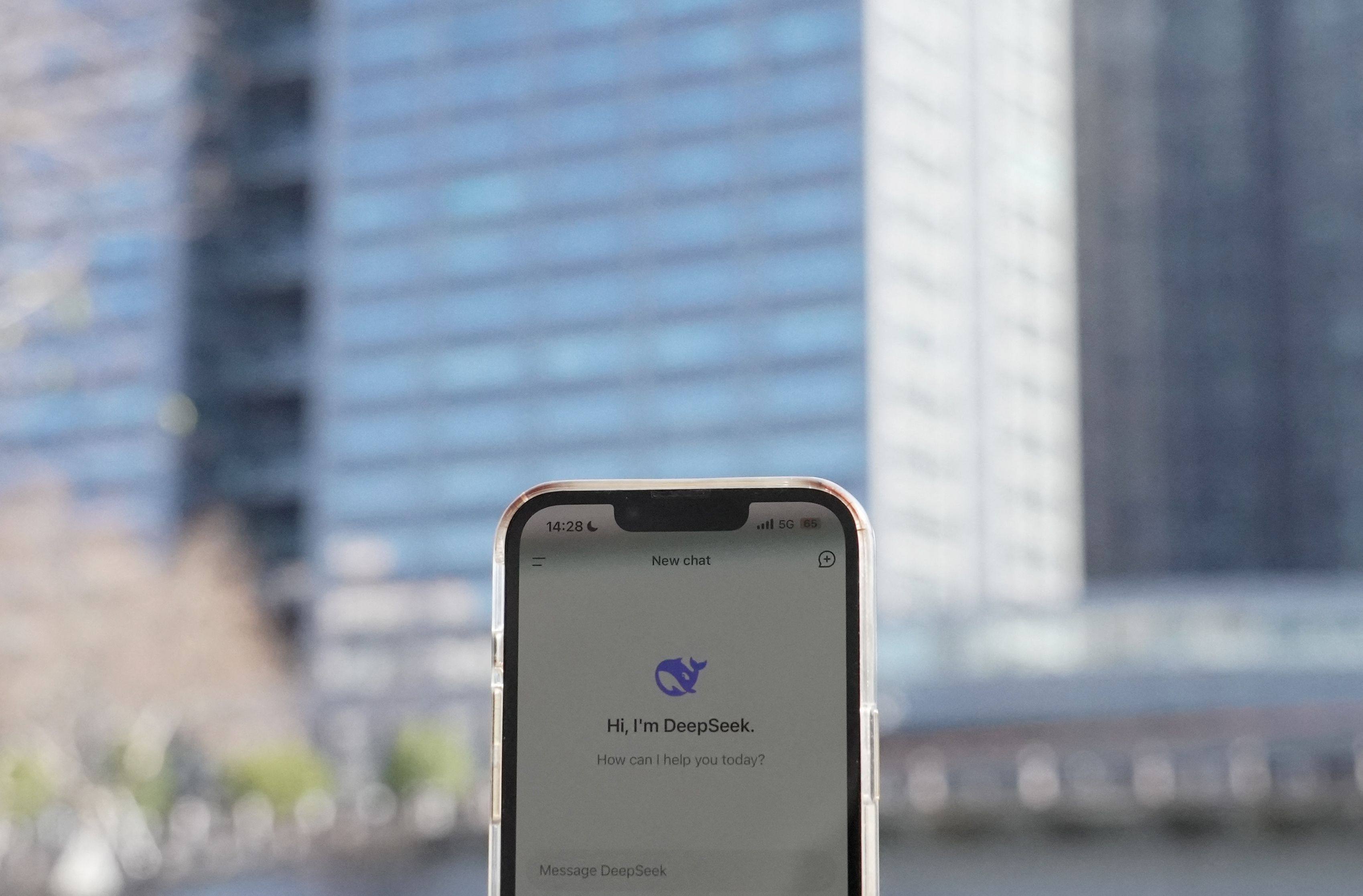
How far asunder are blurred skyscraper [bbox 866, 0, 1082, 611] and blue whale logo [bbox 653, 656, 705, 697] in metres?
89.9

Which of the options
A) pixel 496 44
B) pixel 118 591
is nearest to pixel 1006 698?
pixel 118 591

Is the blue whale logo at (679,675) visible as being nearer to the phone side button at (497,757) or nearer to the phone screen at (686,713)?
the phone screen at (686,713)

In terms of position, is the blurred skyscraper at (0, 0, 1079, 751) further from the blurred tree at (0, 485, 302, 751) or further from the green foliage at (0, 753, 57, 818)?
the green foliage at (0, 753, 57, 818)

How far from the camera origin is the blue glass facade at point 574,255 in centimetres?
10331

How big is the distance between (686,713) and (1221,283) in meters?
151

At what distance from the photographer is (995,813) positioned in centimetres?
3806

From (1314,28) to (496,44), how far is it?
2687 inches

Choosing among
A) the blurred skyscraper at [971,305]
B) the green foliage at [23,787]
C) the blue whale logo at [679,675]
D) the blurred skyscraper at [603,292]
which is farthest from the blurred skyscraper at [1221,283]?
the blue whale logo at [679,675]

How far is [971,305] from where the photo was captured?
111m

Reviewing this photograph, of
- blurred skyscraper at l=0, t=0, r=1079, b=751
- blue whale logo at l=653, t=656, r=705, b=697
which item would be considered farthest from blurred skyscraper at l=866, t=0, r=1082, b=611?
blue whale logo at l=653, t=656, r=705, b=697

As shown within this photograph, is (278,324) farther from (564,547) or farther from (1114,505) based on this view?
(564,547)

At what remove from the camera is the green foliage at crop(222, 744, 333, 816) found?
65312 millimetres

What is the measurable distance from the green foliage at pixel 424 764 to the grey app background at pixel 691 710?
63337mm

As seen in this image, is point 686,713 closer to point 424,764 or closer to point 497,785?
point 497,785
